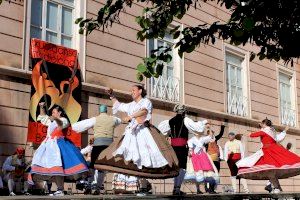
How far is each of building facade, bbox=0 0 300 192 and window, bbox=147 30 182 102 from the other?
0.03 metres

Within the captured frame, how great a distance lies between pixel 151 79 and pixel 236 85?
5544 millimetres

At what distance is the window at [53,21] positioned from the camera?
518 inches

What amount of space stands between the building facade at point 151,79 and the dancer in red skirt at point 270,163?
351cm

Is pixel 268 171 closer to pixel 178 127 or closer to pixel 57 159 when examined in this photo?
pixel 178 127

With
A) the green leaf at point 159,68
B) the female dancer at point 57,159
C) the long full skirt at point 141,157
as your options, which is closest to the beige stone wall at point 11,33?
the female dancer at point 57,159

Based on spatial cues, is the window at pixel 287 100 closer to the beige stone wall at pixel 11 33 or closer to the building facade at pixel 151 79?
the building facade at pixel 151 79

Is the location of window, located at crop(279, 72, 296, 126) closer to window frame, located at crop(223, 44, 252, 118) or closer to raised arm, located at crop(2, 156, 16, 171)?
window frame, located at crop(223, 44, 252, 118)

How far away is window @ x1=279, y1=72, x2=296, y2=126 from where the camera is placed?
77.3ft

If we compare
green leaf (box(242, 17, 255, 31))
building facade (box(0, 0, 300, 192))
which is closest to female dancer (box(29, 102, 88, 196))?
building facade (box(0, 0, 300, 192))

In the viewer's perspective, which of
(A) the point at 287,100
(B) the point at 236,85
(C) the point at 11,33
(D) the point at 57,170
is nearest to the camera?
(D) the point at 57,170

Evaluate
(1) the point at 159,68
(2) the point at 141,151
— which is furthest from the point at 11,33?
(1) the point at 159,68

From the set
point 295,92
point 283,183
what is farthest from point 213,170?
point 295,92

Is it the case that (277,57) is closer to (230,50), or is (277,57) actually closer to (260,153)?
(260,153)

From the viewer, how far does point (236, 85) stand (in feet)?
67.6
